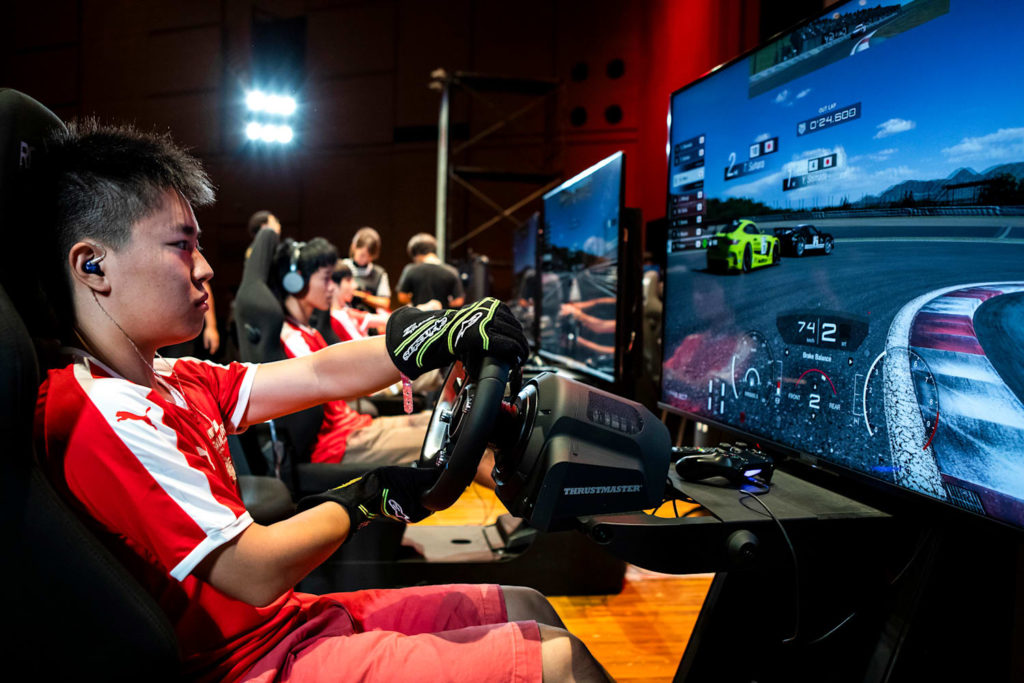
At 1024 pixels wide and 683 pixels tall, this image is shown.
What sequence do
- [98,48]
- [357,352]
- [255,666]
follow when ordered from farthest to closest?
[98,48], [357,352], [255,666]

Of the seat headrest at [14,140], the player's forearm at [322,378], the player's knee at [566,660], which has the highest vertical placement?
the seat headrest at [14,140]

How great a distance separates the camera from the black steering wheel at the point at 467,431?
0.87m

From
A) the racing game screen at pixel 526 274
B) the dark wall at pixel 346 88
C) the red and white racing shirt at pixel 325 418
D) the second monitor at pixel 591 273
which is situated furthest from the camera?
the dark wall at pixel 346 88

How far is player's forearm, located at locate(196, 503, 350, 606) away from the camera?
2.93 feet

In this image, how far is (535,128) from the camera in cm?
726

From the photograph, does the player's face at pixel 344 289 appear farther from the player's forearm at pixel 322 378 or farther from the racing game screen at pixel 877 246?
the racing game screen at pixel 877 246

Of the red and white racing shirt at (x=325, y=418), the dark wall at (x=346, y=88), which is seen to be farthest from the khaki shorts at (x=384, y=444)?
the dark wall at (x=346, y=88)

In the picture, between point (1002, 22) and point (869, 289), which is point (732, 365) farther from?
point (1002, 22)

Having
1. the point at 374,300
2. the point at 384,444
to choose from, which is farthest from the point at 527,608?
the point at 374,300

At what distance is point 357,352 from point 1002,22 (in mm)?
1141

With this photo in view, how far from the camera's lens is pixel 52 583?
0.78 metres

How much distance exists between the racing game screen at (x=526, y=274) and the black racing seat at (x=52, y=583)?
285 cm

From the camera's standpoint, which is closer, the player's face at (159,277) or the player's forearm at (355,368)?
the player's face at (159,277)

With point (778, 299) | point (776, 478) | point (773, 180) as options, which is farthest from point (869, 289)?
point (776, 478)
